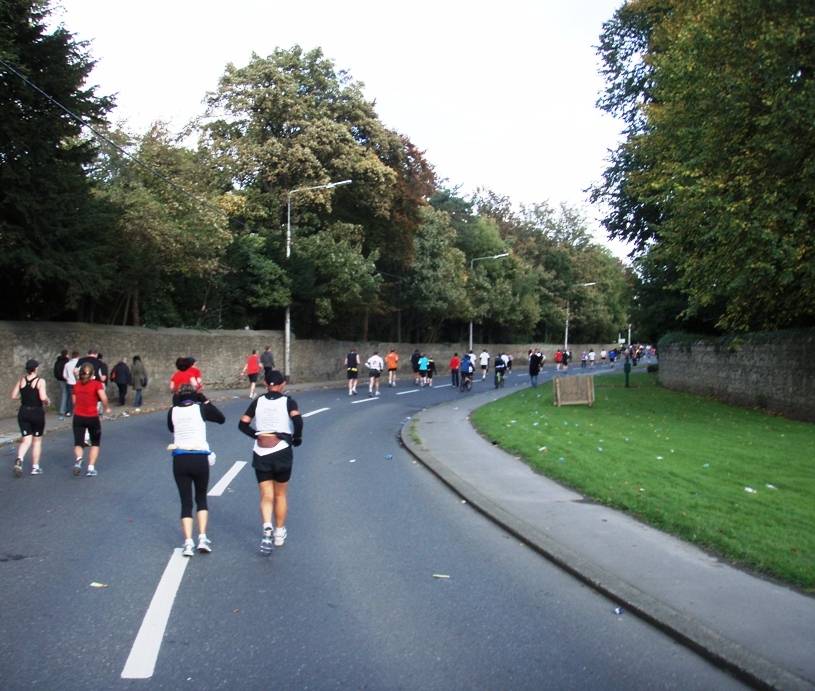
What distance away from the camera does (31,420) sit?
11008mm

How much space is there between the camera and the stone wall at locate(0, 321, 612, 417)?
66.0 feet

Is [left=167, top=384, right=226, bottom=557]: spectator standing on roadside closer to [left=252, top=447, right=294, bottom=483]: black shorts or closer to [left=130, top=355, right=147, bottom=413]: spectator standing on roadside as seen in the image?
[left=252, top=447, right=294, bottom=483]: black shorts

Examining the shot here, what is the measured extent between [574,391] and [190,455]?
1770cm

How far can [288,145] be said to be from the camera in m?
36.3

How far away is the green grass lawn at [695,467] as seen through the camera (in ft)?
24.3

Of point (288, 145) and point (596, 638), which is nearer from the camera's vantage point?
point (596, 638)

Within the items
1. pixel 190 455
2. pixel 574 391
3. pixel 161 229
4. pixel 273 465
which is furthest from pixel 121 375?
pixel 273 465

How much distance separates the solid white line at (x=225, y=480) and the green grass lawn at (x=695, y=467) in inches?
177

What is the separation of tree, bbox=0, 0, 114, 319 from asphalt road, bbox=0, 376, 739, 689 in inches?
394

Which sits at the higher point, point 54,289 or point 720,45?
point 720,45

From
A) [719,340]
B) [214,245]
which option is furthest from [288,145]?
[719,340]

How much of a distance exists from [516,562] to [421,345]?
4965 centimetres

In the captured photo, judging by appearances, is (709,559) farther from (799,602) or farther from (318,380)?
(318,380)

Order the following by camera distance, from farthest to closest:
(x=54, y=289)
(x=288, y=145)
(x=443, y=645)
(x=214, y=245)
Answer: (x=288, y=145), (x=214, y=245), (x=54, y=289), (x=443, y=645)
